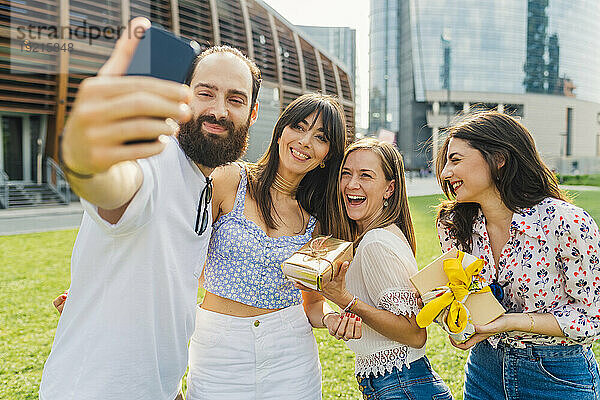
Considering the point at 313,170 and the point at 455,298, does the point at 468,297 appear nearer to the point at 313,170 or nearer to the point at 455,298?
the point at 455,298

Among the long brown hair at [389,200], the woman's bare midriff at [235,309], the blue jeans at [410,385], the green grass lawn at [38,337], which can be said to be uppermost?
the long brown hair at [389,200]

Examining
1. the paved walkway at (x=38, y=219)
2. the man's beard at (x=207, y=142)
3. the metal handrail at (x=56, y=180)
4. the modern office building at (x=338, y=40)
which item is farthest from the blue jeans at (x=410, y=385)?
the modern office building at (x=338, y=40)

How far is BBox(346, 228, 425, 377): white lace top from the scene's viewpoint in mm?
2258

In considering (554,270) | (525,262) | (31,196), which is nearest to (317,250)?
(525,262)

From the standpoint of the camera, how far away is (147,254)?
163 cm

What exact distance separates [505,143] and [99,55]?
20.9m

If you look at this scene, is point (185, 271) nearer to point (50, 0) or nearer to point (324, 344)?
point (324, 344)

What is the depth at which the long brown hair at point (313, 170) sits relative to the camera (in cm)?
253

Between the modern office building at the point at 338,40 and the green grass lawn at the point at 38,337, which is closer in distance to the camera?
the green grass lawn at the point at 38,337

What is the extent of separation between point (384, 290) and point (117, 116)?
1647mm

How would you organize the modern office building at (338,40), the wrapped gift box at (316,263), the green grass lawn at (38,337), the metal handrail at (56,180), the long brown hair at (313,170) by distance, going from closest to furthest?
the wrapped gift box at (316,263) < the long brown hair at (313,170) < the green grass lawn at (38,337) < the metal handrail at (56,180) < the modern office building at (338,40)

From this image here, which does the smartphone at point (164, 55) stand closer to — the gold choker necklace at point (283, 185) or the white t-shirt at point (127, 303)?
the white t-shirt at point (127, 303)

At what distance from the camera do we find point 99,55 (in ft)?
66.1

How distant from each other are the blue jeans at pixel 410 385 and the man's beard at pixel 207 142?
1249 mm
